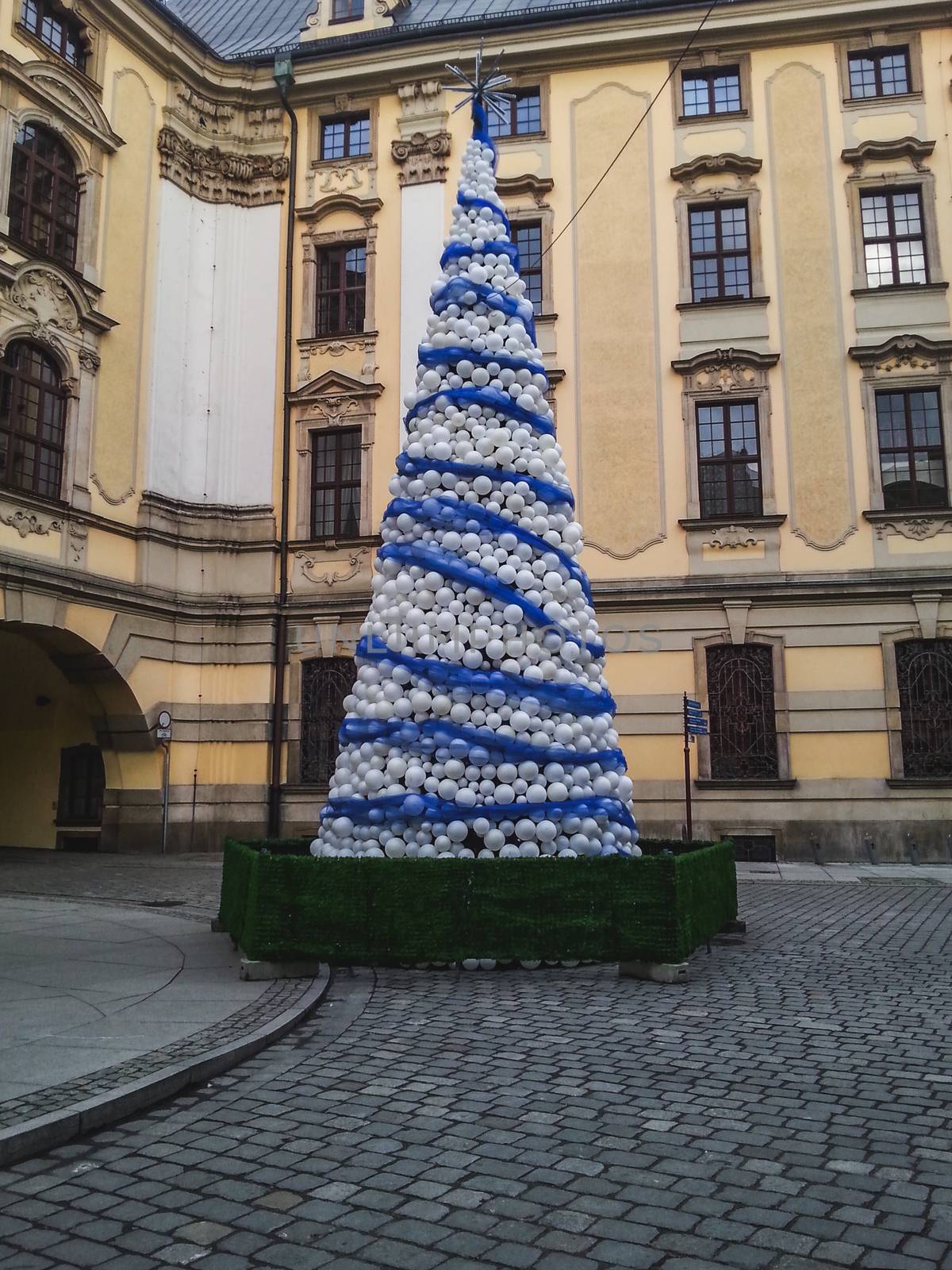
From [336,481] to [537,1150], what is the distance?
18.1 meters

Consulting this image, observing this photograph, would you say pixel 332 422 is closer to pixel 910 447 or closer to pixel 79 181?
pixel 79 181

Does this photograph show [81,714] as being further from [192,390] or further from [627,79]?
[627,79]

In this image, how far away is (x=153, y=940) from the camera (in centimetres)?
947

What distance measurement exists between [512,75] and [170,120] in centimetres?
697

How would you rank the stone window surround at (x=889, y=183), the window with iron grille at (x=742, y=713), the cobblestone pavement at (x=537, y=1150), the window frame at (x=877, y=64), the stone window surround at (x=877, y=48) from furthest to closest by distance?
1. the window frame at (x=877, y=64)
2. the stone window surround at (x=877, y=48)
3. the stone window surround at (x=889, y=183)
4. the window with iron grille at (x=742, y=713)
5. the cobblestone pavement at (x=537, y=1150)

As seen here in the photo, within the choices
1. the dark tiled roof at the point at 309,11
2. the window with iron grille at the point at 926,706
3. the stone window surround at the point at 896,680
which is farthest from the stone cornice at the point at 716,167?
the window with iron grille at the point at 926,706

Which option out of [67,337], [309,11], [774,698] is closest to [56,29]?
[67,337]

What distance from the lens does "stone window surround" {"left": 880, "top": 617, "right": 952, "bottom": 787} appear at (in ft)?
59.3

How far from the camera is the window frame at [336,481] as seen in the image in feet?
69.4

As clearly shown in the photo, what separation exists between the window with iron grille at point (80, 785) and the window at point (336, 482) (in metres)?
6.31

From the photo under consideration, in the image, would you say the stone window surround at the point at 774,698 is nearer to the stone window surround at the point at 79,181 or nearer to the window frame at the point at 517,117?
the window frame at the point at 517,117

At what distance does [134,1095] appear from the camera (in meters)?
4.76

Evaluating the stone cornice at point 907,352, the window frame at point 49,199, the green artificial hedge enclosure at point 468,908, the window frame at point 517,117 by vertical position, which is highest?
the window frame at point 517,117

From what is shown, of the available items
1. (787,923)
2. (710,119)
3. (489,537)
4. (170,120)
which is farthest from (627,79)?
(787,923)
